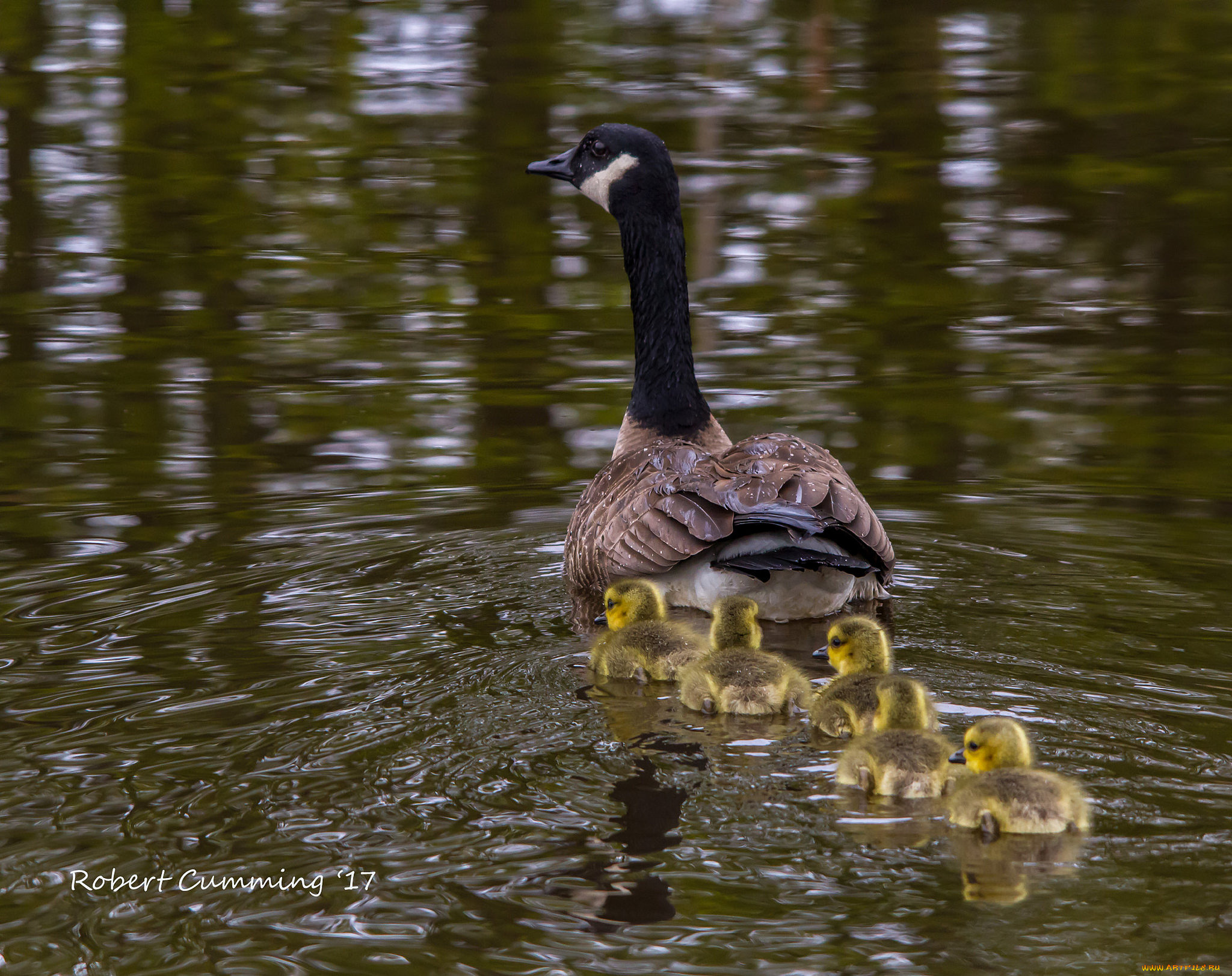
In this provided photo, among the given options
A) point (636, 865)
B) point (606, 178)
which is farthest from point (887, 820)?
point (606, 178)

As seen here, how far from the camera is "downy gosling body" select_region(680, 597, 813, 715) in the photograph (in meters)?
6.10

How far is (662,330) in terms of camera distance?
9859 mm

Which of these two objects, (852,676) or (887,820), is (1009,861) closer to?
(887,820)

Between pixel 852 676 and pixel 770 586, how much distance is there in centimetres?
143

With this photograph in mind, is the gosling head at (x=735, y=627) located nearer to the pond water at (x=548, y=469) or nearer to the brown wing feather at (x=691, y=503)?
the brown wing feather at (x=691, y=503)

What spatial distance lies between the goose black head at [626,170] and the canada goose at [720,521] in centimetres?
114

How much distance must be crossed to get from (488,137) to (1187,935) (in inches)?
708

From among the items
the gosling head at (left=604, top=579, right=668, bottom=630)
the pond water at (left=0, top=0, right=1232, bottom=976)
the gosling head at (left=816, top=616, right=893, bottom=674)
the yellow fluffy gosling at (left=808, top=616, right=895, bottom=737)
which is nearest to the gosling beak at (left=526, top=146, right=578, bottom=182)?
the pond water at (left=0, top=0, right=1232, bottom=976)

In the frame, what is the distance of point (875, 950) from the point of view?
4297 millimetres

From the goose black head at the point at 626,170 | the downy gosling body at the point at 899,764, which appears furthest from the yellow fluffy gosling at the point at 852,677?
the goose black head at the point at 626,170

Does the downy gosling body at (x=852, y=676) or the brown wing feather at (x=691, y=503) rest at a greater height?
the brown wing feather at (x=691, y=503)

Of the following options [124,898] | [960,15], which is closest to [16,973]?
[124,898]

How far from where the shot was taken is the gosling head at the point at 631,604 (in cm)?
733

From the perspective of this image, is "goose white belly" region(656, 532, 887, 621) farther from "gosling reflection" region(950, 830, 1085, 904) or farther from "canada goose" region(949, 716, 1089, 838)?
"gosling reflection" region(950, 830, 1085, 904)
